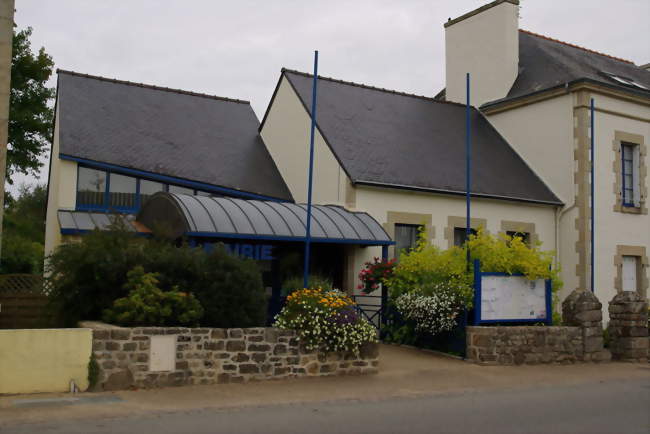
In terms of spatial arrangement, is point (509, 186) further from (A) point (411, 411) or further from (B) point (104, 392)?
(B) point (104, 392)

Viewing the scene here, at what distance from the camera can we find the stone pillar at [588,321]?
1510 centimetres

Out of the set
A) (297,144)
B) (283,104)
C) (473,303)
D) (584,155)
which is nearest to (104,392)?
(473,303)

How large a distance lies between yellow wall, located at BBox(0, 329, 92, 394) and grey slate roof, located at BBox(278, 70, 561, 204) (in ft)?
28.7

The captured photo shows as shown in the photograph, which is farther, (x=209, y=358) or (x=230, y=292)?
(x=230, y=292)

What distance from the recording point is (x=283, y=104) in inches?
829

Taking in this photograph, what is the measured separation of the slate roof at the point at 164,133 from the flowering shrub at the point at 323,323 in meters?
6.88

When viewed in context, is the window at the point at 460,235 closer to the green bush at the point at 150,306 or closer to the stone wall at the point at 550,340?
the stone wall at the point at 550,340

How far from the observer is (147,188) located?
1778cm

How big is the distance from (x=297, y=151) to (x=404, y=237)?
3.92m

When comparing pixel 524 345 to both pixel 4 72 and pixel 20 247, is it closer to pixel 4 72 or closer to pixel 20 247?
pixel 4 72

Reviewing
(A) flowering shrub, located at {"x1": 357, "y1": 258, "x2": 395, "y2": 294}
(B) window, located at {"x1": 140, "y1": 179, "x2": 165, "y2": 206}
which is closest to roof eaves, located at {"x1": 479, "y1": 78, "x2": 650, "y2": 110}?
(A) flowering shrub, located at {"x1": 357, "y1": 258, "x2": 395, "y2": 294}

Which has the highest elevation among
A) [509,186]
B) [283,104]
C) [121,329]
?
[283,104]

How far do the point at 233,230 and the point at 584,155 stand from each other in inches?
435

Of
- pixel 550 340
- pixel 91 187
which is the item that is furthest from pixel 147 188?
pixel 550 340
